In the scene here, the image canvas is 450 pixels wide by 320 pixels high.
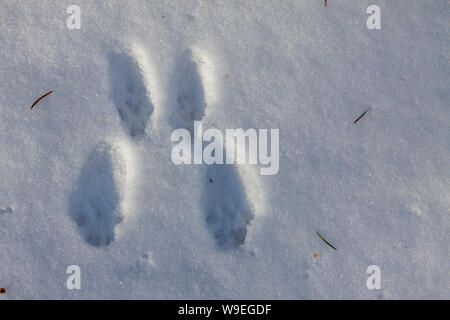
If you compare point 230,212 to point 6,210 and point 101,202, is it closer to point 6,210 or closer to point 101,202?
point 101,202

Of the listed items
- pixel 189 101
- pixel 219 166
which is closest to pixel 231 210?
pixel 219 166

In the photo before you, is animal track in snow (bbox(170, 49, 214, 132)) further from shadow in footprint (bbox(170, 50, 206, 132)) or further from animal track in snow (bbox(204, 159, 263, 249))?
animal track in snow (bbox(204, 159, 263, 249))

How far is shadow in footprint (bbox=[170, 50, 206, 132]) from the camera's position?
1.28m

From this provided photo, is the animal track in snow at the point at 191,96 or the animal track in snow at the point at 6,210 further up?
the animal track in snow at the point at 191,96

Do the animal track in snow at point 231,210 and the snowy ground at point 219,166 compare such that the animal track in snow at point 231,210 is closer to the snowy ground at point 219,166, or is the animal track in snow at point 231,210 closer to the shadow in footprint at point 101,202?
the snowy ground at point 219,166

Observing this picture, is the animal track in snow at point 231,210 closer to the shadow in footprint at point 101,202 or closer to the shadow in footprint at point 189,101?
the shadow in footprint at point 189,101

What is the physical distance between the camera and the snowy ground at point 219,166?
49.1 inches

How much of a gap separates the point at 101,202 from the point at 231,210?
17.2 inches

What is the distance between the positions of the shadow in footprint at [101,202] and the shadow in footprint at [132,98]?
0.40 ft

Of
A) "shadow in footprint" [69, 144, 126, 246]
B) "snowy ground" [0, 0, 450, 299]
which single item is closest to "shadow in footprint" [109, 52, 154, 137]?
"snowy ground" [0, 0, 450, 299]

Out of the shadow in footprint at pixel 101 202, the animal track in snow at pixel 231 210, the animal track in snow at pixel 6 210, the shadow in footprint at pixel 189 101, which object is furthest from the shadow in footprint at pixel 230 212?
the animal track in snow at pixel 6 210

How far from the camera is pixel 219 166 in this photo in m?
1.27

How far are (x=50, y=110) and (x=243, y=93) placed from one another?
67cm
